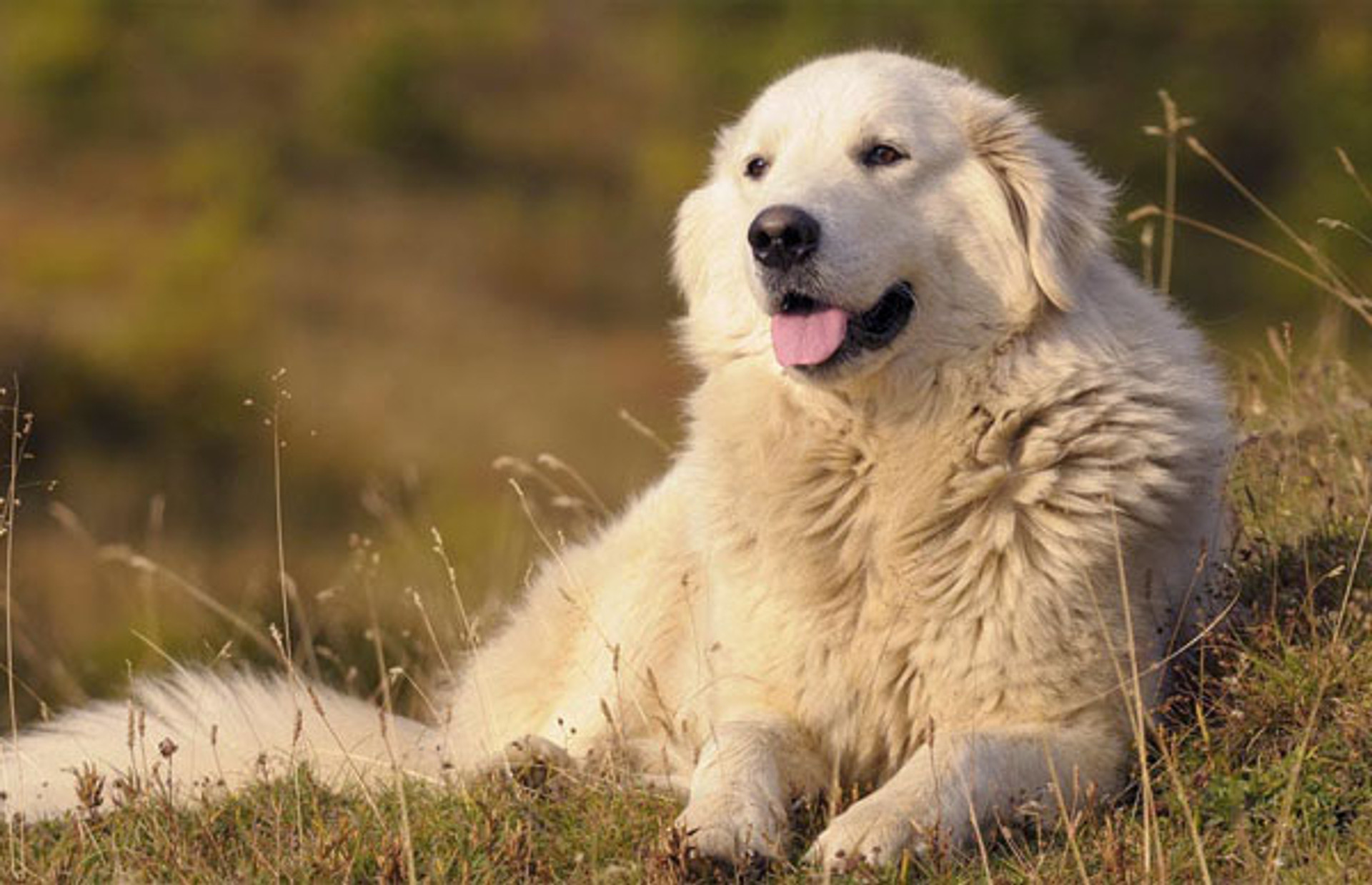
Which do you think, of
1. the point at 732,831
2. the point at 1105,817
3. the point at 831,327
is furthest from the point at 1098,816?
the point at 831,327

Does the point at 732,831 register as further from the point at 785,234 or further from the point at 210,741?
the point at 210,741

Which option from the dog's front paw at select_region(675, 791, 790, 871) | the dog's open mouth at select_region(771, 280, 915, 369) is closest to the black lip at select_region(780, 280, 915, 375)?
the dog's open mouth at select_region(771, 280, 915, 369)

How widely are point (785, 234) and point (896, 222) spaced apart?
293 mm

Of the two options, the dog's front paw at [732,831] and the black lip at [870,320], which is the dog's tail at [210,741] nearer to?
the dog's front paw at [732,831]

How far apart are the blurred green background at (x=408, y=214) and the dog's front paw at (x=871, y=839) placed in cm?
589

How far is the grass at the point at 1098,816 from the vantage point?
11.7 feet

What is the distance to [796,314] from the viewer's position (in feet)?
14.2

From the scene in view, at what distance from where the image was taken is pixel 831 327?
4289 mm

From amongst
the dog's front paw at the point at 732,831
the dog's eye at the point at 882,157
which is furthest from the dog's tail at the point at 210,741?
the dog's eye at the point at 882,157

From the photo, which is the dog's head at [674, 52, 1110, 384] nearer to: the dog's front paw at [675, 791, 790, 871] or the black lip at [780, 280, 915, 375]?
the black lip at [780, 280, 915, 375]

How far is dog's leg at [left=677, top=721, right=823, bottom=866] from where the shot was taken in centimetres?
359

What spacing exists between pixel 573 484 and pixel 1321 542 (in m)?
12.5

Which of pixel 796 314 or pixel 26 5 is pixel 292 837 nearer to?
pixel 796 314

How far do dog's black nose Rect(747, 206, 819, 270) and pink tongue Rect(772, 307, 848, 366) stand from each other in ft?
0.45
